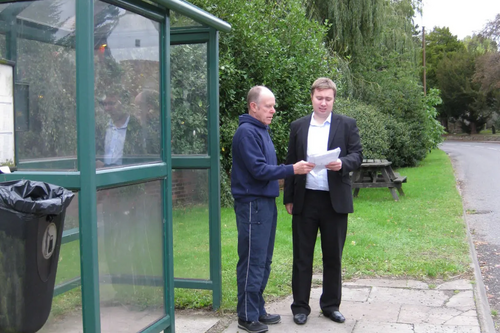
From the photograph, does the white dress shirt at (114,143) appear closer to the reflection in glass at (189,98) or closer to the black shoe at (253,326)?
the reflection in glass at (189,98)

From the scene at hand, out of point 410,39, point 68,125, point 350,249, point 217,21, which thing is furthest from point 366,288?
point 410,39

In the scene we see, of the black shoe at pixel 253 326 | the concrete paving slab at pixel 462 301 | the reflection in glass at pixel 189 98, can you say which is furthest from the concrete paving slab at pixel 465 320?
the reflection in glass at pixel 189 98

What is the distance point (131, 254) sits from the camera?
3680 mm

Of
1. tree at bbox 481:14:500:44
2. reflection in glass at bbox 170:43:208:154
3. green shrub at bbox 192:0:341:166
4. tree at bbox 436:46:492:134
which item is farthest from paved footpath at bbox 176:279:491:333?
tree at bbox 436:46:492:134

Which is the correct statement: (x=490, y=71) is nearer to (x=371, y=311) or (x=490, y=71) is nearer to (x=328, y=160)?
(x=371, y=311)

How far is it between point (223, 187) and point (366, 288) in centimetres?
520

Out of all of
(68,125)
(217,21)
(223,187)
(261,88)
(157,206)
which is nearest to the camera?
(68,125)

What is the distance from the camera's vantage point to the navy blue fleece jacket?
413cm

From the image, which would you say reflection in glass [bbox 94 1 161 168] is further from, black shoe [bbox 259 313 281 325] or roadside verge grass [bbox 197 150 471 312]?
roadside verge grass [bbox 197 150 471 312]

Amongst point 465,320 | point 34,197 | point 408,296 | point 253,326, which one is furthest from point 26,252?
point 408,296

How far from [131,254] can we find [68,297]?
459 millimetres

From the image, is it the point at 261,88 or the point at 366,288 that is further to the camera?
the point at 366,288

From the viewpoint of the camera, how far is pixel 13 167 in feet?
10.9

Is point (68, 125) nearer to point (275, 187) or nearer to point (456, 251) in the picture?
point (275, 187)
